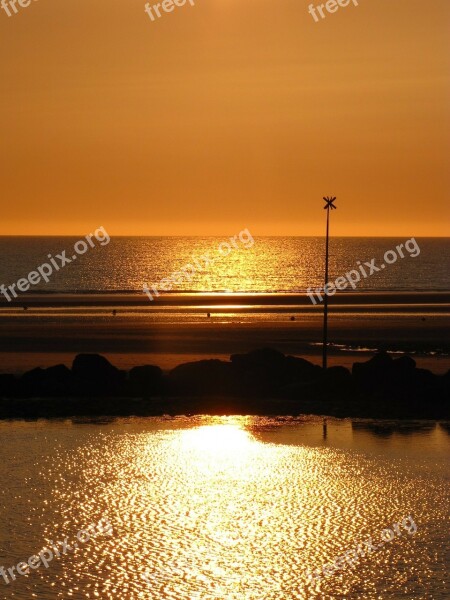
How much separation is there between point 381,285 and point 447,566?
473ft

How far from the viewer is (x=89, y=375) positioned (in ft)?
142

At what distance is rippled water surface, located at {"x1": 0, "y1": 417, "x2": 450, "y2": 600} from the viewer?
19.3 m

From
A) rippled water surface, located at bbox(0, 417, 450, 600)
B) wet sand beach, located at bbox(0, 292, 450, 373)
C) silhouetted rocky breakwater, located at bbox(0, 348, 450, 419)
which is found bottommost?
rippled water surface, located at bbox(0, 417, 450, 600)

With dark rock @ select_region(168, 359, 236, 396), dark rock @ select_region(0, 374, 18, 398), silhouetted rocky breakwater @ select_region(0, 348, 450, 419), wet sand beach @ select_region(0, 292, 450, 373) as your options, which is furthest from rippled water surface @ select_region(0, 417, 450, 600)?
wet sand beach @ select_region(0, 292, 450, 373)

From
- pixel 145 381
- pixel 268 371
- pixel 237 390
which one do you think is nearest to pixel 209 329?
pixel 268 371

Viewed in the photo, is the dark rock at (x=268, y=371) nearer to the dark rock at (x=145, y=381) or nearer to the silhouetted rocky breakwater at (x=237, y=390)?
the silhouetted rocky breakwater at (x=237, y=390)

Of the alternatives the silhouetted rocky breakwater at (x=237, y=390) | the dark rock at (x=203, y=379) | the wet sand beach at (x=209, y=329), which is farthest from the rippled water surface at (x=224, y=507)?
the wet sand beach at (x=209, y=329)

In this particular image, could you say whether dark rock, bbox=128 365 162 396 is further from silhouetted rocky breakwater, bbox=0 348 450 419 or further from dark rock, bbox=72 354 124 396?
dark rock, bbox=72 354 124 396

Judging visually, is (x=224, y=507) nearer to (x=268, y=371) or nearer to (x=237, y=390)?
(x=237, y=390)

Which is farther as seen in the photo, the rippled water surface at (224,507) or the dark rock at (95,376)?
the dark rock at (95,376)

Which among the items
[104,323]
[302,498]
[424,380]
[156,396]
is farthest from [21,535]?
[104,323]

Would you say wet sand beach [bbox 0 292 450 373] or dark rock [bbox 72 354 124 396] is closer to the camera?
dark rock [bbox 72 354 124 396]

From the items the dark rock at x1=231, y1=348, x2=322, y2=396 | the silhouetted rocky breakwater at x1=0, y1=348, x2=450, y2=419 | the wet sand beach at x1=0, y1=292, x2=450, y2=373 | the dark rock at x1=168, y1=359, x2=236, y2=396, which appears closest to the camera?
the silhouetted rocky breakwater at x1=0, y1=348, x2=450, y2=419

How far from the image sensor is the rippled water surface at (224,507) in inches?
762
